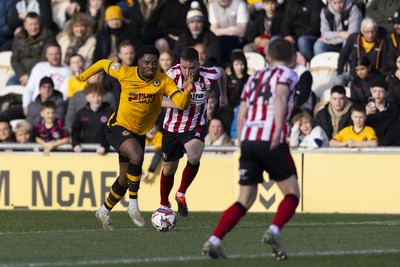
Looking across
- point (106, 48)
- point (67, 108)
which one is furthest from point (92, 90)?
point (106, 48)

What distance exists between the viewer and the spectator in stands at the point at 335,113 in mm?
17578

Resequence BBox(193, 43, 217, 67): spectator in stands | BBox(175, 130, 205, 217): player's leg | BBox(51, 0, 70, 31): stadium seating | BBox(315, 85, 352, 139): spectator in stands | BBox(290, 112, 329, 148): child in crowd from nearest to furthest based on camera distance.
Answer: BBox(175, 130, 205, 217): player's leg
BBox(290, 112, 329, 148): child in crowd
BBox(315, 85, 352, 139): spectator in stands
BBox(193, 43, 217, 67): spectator in stands
BBox(51, 0, 70, 31): stadium seating

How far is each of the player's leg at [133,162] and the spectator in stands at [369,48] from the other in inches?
253

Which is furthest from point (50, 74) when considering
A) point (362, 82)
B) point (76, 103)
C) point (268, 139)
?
point (268, 139)

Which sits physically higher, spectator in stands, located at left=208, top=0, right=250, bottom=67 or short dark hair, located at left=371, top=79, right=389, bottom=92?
spectator in stands, located at left=208, top=0, right=250, bottom=67

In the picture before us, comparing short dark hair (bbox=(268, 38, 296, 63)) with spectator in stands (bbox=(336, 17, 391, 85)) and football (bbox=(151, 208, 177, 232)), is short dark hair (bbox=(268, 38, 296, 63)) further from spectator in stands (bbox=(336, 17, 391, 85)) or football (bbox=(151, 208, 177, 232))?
spectator in stands (bbox=(336, 17, 391, 85))

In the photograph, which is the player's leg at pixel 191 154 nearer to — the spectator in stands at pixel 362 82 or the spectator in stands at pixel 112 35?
the spectator in stands at pixel 362 82

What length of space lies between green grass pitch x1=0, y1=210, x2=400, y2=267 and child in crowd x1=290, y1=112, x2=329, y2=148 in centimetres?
169

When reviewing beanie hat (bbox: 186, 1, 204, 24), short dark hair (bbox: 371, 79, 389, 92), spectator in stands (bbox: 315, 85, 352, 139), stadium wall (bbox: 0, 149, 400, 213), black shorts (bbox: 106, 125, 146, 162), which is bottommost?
stadium wall (bbox: 0, 149, 400, 213)

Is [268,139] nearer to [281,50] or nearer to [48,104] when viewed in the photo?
[281,50]

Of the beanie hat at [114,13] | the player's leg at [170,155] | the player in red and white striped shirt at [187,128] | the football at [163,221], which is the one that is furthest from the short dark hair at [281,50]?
the beanie hat at [114,13]

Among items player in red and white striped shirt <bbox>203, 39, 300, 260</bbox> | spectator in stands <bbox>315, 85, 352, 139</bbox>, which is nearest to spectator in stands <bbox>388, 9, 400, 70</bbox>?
spectator in stands <bbox>315, 85, 352, 139</bbox>

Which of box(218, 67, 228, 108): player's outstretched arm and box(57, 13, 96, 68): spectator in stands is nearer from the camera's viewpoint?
box(218, 67, 228, 108): player's outstretched arm

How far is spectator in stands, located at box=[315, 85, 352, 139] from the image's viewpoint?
17.6 m
